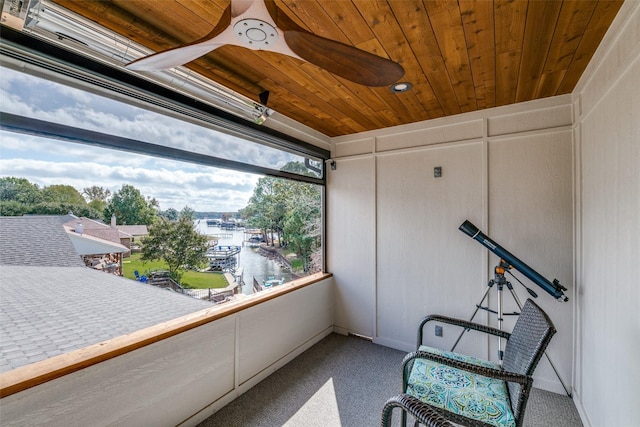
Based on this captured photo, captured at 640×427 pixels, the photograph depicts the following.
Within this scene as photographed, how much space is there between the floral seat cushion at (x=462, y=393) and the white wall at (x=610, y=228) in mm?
585

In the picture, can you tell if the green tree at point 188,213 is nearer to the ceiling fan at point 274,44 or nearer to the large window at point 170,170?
the large window at point 170,170

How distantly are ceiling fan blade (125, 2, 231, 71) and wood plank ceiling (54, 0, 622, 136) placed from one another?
404 mm

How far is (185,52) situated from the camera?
1.16 metres

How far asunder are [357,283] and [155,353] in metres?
2.32

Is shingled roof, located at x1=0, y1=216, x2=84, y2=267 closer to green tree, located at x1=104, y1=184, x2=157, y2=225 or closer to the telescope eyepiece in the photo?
green tree, located at x1=104, y1=184, x2=157, y2=225

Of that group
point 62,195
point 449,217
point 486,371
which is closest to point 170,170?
point 62,195

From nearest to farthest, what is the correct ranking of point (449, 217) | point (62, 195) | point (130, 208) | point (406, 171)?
Result: 1. point (62, 195)
2. point (130, 208)
3. point (449, 217)
4. point (406, 171)

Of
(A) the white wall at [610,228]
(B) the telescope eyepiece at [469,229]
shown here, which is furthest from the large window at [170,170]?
(A) the white wall at [610,228]

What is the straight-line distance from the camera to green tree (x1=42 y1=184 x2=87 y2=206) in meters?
1.48

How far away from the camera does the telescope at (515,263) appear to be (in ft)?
7.55

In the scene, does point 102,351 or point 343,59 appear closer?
point 343,59

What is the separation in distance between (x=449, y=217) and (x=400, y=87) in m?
1.44

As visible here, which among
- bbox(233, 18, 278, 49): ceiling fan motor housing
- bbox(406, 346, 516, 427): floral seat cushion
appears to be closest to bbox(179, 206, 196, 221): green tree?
bbox(233, 18, 278, 49): ceiling fan motor housing

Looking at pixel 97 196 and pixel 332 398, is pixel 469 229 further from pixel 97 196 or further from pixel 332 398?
pixel 97 196
